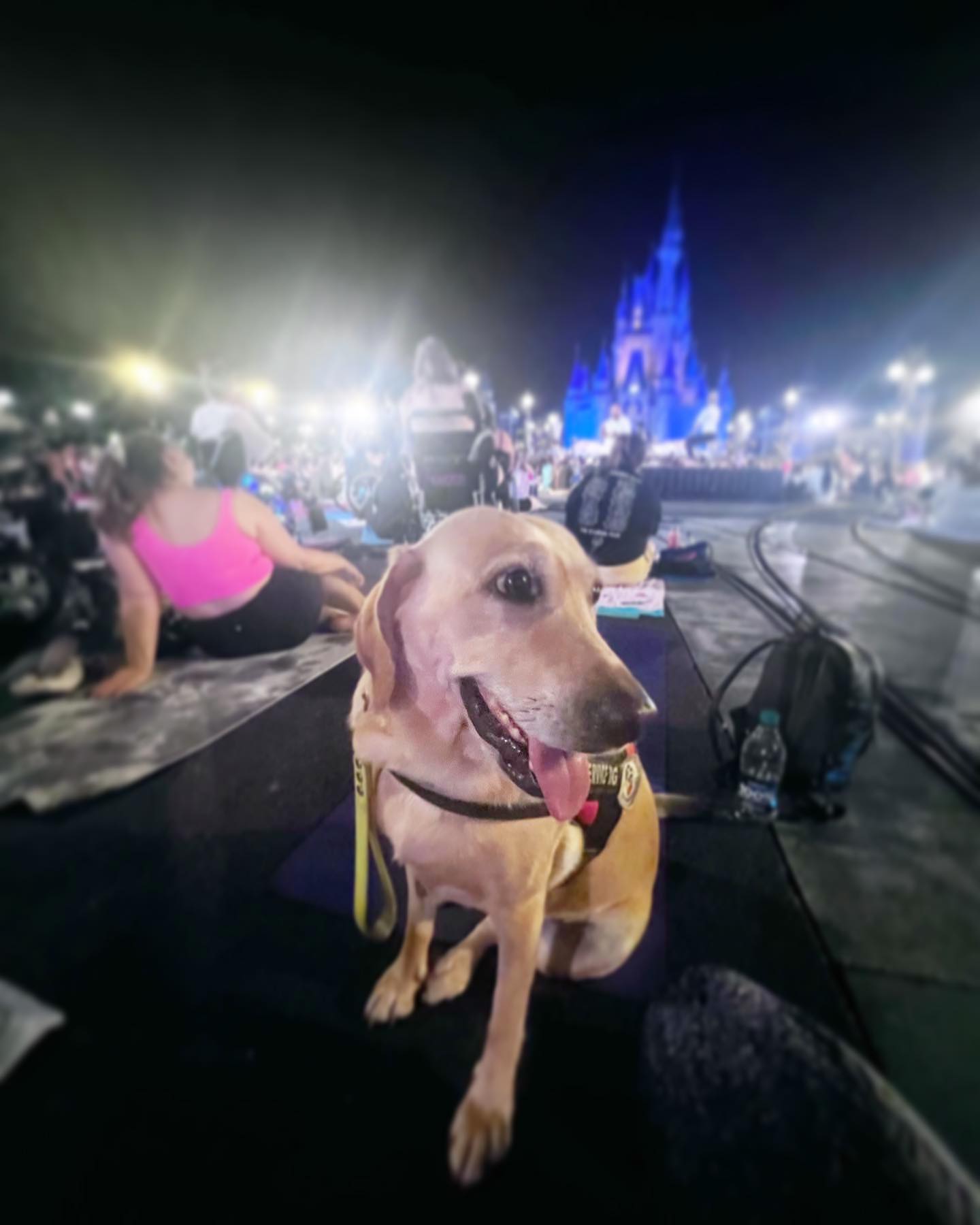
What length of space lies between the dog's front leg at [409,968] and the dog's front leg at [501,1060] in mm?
229

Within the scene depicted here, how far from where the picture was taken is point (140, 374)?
5.73ft

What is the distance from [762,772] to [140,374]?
2.63 meters

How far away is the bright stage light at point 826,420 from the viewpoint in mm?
2482

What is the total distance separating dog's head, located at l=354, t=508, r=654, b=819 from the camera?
975mm

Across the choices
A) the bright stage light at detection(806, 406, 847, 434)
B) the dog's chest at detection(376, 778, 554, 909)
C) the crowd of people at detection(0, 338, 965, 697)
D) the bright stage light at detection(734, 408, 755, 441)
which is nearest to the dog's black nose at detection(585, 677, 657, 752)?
the dog's chest at detection(376, 778, 554, 909)

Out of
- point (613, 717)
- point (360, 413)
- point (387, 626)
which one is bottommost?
point (613, 717)

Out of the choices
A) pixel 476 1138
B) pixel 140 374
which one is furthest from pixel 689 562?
→ pixel 140 374

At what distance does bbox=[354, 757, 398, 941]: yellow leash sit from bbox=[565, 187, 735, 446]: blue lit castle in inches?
52.1

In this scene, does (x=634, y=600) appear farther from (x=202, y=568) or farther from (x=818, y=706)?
(x=202, y=568)

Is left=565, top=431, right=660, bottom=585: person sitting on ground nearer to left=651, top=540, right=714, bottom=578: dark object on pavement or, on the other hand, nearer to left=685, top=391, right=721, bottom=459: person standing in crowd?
left=651, top=540, right=714, bottom=578: dark object on pavement

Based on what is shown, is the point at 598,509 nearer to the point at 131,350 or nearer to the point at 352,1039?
the point at 352,1039

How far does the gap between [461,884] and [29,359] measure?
88.3 inches

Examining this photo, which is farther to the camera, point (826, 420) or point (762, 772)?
point (826, 420)

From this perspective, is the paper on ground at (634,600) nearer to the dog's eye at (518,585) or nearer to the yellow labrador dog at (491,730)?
the yellow labrador dog at (491,730)
